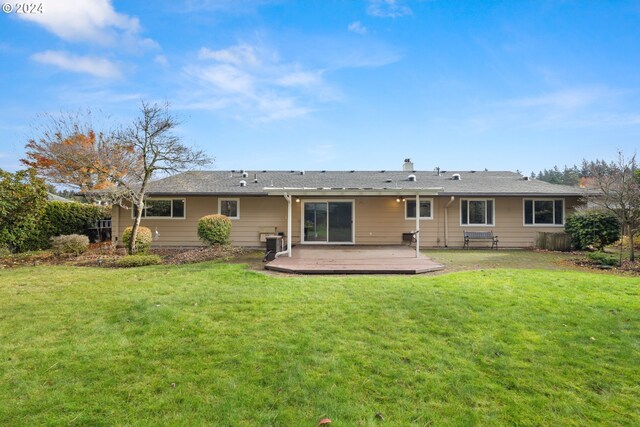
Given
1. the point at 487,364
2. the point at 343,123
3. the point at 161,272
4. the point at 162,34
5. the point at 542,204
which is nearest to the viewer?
the point at 487,364

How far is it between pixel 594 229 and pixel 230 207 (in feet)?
44.9

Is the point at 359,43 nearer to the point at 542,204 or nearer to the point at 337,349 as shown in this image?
the point at 542,204

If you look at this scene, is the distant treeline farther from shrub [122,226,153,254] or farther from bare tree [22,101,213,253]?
shrub [122,226,153,254]

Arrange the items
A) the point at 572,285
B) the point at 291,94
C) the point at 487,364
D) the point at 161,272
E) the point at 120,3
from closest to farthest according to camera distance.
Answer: the point at 487,364 < the point at 572,285 < the point at 161,272 < the point at 120,3 < the point at 291,94

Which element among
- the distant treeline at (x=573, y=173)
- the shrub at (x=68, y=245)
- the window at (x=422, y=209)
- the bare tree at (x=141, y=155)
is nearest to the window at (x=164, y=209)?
the bare tree at (x=141, y=155)

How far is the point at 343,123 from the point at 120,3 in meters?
11.0

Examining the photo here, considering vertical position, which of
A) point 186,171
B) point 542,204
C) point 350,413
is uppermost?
point 186,171

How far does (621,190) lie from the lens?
8.87 m

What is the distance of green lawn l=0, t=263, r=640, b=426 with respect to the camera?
2549 mm

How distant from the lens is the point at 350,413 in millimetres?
2520

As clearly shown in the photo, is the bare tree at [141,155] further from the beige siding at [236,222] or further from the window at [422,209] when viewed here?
the window at [422,209]

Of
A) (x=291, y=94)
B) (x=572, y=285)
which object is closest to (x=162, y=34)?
(x=291, y=94)

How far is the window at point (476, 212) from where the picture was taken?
13.3 metres

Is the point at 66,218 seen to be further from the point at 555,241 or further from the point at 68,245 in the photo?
the point at 555,241
